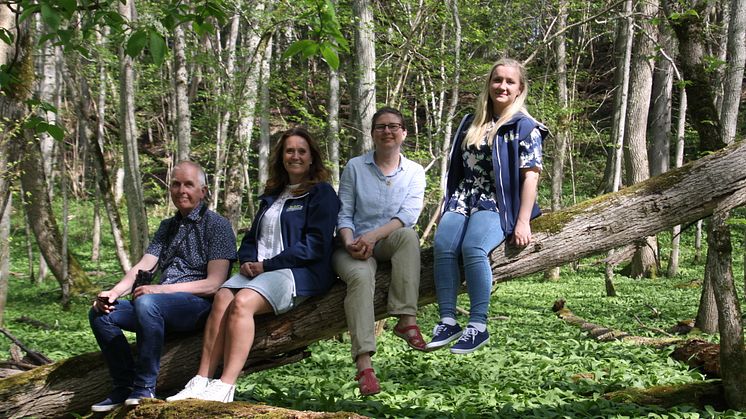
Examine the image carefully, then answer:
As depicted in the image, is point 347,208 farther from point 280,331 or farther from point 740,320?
point 740,320

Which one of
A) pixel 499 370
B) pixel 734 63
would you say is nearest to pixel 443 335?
pixel 499 370

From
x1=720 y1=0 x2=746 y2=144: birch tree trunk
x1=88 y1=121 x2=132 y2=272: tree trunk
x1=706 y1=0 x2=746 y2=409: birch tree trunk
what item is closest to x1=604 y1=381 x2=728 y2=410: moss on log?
x1=706 y1=0 x2=746 y2=409: birch tree trunk

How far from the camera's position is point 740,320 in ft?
14.4

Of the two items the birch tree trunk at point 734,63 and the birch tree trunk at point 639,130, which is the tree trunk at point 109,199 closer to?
the birch tree trunk at point 734,63

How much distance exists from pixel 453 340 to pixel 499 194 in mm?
949

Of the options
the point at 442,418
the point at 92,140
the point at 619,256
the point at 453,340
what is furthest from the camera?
the point at 619,256

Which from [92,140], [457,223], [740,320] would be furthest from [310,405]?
[92,140]

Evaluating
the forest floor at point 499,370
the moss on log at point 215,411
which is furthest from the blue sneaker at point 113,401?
the forest floor at point 499,370

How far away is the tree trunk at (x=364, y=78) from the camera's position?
8.16m

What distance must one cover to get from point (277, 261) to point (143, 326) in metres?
0.87

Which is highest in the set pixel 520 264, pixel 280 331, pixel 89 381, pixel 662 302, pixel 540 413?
pixel 520 264

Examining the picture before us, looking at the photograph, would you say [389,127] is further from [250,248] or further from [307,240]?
[250,248]

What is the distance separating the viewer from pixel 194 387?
3771mm

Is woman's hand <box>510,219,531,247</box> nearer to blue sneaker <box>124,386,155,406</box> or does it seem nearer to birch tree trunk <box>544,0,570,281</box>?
blue sneaker <box>124,386,155,406</box>
